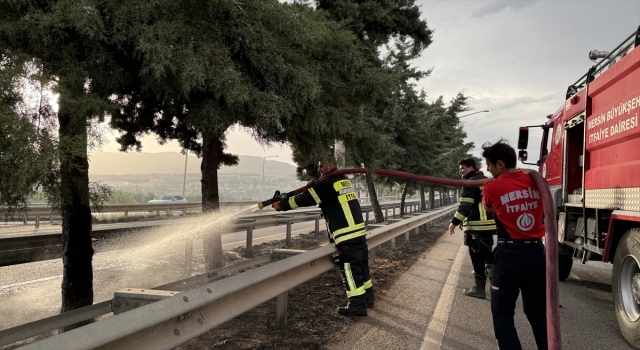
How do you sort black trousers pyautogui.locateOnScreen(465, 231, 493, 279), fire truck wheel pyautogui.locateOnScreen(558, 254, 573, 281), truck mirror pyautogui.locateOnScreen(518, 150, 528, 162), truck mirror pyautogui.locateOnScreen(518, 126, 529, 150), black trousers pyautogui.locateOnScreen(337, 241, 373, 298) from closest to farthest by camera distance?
black trousers pyautogui.locateOnScreen(337, 241, 373, 298) → black trousers pyautogui.locateOnScreen(465, 231, 493, 279) → fire truck wheel pyautogui.locateOnScreen(558, 254, 573, 281) → truck mirror pyautogui.locateOnScreen(518, 126, 529, 150) → truck mirror pyautogui.locateOnScreen(518, 150, 528, 162)

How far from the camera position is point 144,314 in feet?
7.23

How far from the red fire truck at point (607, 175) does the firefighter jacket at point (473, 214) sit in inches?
47.5

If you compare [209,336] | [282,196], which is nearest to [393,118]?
[282,196]

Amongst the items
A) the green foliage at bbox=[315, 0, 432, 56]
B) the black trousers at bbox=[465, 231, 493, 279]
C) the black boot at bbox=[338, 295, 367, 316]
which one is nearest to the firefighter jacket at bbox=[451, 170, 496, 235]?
the black trousers at bbox=[465, 231, 493, 279]

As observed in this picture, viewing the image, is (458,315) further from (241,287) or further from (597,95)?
(597,95)

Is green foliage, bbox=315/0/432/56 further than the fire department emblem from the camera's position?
Yes

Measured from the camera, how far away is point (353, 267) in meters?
5.19

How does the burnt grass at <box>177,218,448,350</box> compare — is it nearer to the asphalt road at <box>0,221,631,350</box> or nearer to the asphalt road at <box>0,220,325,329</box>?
the asphalt road at <box>0,221,631,350</box>

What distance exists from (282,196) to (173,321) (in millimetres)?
2896

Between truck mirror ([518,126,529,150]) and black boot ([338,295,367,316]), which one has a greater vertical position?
truck mirror ([518,126,529,150])

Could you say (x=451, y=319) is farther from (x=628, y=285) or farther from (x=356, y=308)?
(x=628, y=285)

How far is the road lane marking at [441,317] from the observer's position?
4102 millimetres

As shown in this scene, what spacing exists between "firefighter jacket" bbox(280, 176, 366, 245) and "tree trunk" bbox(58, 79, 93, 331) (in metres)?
2.05

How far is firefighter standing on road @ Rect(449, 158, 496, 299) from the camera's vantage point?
6262 millimetres
